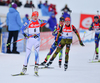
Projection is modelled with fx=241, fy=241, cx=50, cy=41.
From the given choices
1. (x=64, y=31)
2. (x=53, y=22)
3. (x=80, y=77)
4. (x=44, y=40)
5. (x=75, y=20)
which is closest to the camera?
(x=80, y=77)

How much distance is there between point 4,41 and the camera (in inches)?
384

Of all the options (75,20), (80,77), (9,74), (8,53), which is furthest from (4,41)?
(75,20)

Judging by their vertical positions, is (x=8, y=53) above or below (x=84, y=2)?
below

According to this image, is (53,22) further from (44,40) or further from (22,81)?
(22,81)

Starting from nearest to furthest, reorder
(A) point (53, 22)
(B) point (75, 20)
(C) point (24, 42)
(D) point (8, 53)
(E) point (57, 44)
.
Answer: (E) point (57, 44)
(D) point (8, 53)
(C) point (24, 42)
(A) point (53, 22)
(B) point (75, 20)

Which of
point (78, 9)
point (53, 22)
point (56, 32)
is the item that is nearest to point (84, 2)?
point (78, 9)

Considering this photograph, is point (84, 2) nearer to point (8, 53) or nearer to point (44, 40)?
point (44, 40)

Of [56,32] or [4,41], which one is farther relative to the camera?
[4,41]

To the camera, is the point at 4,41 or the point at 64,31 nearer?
the point at 64,31

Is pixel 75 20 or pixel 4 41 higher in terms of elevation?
pixel 75 20

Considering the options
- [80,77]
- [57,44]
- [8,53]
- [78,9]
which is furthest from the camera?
[78,9]

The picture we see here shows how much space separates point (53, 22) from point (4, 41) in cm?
408

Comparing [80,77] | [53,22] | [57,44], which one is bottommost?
[80,77]

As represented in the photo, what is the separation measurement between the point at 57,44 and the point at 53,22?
20.8 ft
